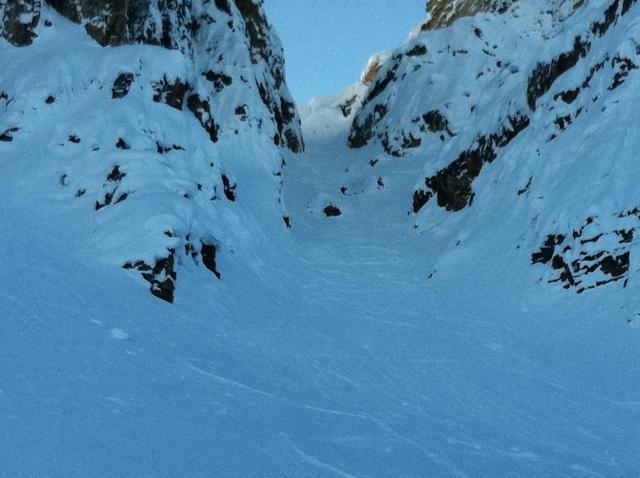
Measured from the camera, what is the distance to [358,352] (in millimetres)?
13391

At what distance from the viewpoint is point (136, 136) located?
62.6 ft

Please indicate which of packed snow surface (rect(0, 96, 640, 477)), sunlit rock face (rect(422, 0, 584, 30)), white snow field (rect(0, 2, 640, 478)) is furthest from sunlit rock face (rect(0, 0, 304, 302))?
sunlit rock face (rect(422, 0, 584, 30))

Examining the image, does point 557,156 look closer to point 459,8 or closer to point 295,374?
point 295,374

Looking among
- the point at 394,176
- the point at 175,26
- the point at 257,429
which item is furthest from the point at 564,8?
the point at 257,429

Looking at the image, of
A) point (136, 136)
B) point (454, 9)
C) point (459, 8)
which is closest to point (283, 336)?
point (136, 136)

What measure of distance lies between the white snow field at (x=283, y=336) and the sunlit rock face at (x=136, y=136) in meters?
0.12

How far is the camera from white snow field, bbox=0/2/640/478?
7.38 meters

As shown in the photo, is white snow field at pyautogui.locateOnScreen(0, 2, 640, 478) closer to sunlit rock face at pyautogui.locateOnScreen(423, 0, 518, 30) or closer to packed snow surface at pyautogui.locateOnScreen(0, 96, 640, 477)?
packed snow surface at pyautogui.locateOnScreen(0, 96, 640, 477)

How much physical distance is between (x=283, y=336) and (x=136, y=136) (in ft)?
26.9

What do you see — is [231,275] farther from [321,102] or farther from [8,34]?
[321,102]

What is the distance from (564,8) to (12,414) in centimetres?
5469

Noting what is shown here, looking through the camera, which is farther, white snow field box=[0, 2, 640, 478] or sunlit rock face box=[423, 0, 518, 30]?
sunlit rock face box=[423, 0, 518, 30]

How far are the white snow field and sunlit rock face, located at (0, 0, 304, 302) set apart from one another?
12 centimetres

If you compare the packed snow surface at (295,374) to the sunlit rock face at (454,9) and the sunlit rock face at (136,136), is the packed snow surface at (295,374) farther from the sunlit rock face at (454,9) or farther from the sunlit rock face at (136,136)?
the sunlit rock face at (454,9)
